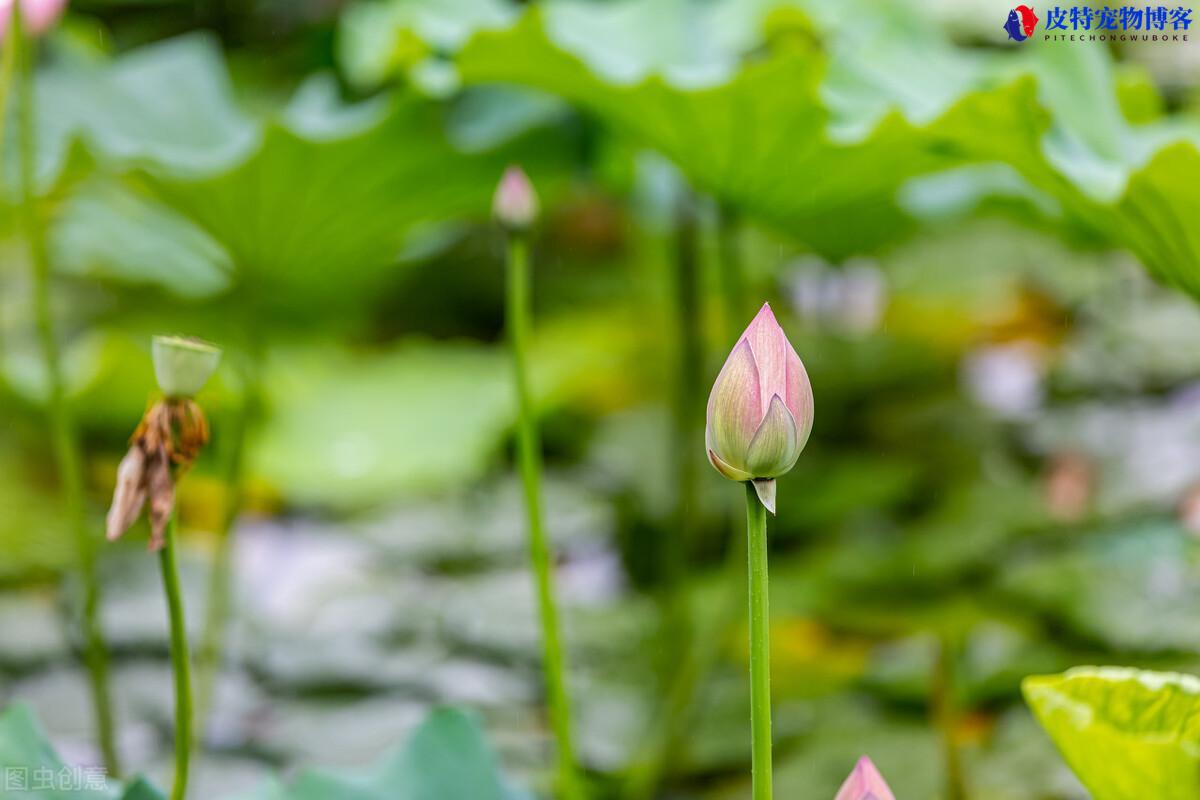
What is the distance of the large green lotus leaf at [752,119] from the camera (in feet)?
2.39

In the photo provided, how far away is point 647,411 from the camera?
1.64 metres

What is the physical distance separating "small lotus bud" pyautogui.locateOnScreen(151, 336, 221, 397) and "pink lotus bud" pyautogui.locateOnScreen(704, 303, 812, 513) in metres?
0.18

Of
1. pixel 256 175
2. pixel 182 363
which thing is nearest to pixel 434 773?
pixel 182 363

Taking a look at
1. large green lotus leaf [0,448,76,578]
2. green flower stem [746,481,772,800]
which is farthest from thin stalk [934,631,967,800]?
large green lotus leaf [0,448,76,578]

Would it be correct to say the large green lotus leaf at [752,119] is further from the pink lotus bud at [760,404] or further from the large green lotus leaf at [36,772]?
the large green lotus leaf at [36,772]

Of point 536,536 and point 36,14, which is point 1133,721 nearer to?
point 536,536

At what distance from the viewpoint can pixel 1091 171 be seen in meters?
0.65

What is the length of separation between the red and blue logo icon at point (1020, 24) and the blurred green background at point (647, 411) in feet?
0.29

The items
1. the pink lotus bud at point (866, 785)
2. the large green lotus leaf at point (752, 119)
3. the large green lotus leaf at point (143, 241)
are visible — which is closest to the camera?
the pink lotus bud at point (866, 785)

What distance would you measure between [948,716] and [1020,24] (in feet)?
2.16

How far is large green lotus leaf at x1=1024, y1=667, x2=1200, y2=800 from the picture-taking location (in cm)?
43

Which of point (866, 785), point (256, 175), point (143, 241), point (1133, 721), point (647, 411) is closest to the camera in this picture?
point (866, 785)

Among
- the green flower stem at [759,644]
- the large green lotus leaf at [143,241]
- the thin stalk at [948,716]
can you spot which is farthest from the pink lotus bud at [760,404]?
the large green lotus leaf at [143,241]
